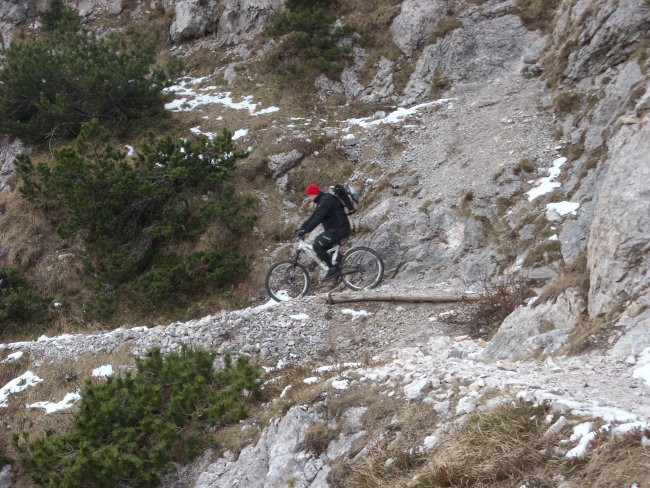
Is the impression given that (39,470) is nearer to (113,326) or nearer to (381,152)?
(113,326)

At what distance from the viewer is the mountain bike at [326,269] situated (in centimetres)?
1157

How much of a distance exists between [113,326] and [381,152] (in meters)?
8.79

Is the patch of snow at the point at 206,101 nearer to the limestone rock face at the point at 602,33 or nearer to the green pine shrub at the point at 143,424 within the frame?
the limestone rock face at the point at 602,33

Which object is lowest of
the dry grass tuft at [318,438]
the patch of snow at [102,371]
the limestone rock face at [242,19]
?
the patch of snow at [102,371]

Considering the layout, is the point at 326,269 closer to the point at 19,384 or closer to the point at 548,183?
the point at 548,183

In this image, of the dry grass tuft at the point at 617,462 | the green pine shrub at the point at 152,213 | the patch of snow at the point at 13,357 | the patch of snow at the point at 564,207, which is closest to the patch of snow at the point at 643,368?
the dry grass tuft at the point at 617,462

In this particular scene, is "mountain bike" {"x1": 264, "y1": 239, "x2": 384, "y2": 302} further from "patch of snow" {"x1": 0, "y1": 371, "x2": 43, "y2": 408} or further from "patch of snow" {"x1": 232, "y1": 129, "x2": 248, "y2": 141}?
"patch of snow" {"x1": 232, "y1": 129, "x2": 248, "y2": 141}

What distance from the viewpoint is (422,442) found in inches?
179

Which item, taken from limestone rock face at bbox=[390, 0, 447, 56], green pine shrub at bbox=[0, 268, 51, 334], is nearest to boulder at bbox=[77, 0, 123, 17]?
limestone rock face at bbox=[390, 0, 447, 56]

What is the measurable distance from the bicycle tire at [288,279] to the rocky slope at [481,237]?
4.09 ft

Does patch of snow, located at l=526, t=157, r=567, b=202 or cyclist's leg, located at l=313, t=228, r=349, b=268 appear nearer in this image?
cyclist's leg, located at l=313, t=228, r=349, b=268

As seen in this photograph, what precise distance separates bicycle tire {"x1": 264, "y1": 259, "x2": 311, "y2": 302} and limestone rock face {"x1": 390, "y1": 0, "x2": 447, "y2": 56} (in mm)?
11835

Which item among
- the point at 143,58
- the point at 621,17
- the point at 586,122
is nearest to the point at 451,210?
the point at 586,122

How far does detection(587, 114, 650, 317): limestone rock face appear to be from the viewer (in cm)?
653
